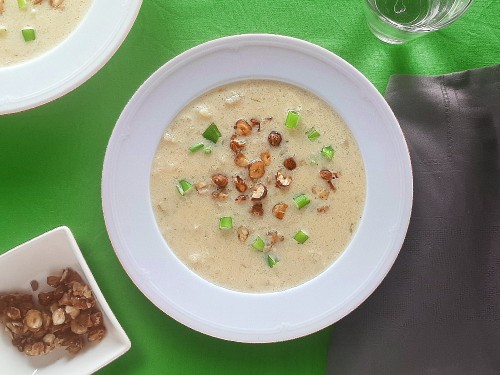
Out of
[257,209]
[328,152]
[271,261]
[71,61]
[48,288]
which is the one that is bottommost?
[48,288]

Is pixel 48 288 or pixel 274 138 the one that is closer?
pixel 274 138

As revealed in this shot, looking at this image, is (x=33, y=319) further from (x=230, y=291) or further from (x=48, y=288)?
(x=230, y=291)

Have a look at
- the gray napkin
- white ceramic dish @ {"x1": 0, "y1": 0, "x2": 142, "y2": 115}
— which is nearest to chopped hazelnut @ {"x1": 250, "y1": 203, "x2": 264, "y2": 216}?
the gray napkin

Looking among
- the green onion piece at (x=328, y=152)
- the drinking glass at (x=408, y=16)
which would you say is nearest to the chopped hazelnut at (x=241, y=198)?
the green onion piece at (x=328, y=152)

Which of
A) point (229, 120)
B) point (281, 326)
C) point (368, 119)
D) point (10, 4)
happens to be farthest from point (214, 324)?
point (10, 4)

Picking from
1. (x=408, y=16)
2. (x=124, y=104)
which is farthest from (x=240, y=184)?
(x=408, y=16)

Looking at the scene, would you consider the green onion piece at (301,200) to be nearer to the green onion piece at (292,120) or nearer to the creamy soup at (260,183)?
the creamy soup at (260,183)

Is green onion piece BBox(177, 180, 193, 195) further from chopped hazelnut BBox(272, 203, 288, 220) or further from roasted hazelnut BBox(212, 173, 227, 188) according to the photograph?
chopped hazelnut BBox(272, 203, 288, 220)
